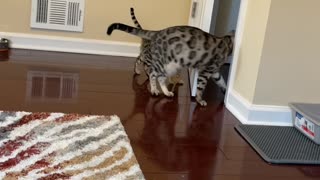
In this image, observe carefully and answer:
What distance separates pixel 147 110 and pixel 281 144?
28.5 inches

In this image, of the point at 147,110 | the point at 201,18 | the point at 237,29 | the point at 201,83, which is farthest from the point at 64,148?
the point at 201,18

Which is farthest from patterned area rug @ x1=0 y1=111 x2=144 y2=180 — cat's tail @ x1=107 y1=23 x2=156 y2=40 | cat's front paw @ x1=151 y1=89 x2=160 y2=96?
cat's tail @ x1=107 y1=23 x2=156 y2=40

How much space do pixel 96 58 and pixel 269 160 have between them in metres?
1.79

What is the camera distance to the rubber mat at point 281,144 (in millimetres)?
2094

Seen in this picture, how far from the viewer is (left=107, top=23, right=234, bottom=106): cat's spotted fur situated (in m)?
2.69

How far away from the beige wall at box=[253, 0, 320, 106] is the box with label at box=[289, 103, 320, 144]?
0.09 m

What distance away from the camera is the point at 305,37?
244 centimetres

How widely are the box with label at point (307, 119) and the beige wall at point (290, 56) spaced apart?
0.09 meters

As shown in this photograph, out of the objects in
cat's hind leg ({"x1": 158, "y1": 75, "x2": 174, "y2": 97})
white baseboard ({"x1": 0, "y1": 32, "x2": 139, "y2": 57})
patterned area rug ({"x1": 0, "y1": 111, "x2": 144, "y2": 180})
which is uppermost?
white baseboard ({"x1": 0, "y1": 32, "x2": 139, "y2": 57})

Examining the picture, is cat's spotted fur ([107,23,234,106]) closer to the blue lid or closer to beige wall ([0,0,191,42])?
the blue lid

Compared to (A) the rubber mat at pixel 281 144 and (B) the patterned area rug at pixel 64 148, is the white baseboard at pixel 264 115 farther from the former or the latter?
(B) the patterned area rug at pixel 64 148

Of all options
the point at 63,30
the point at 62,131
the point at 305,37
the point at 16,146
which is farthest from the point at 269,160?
the point at 63,30

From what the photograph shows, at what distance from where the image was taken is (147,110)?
8.32 feet

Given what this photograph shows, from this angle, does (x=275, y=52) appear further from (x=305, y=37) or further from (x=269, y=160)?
(x=269, y=160)
